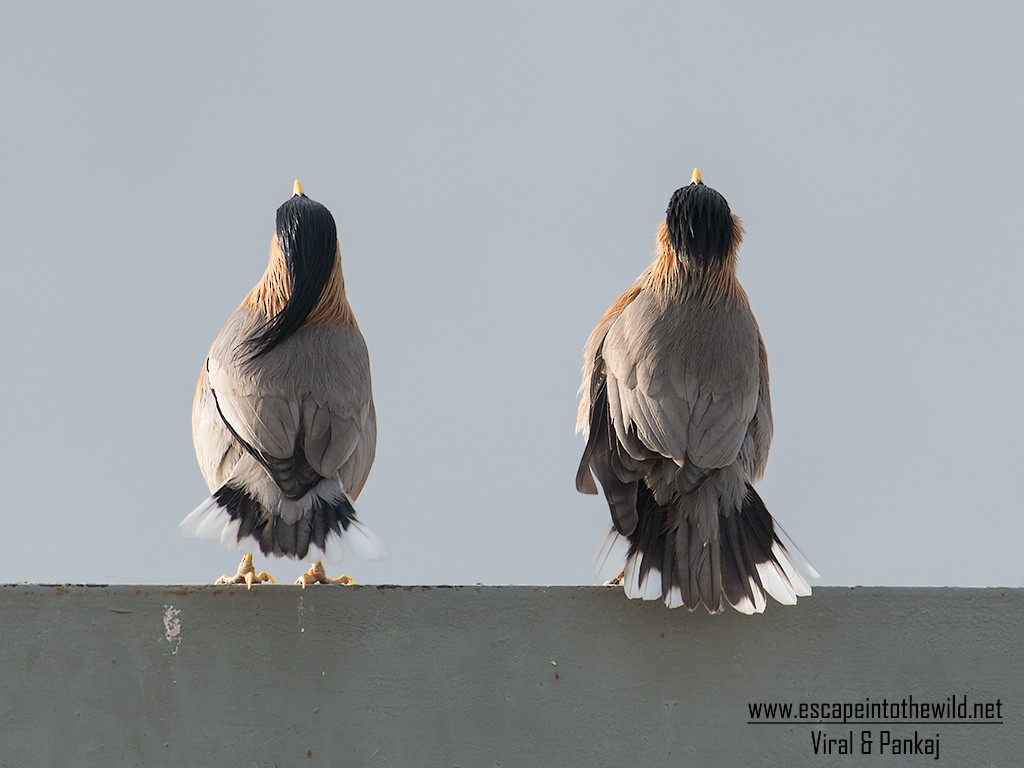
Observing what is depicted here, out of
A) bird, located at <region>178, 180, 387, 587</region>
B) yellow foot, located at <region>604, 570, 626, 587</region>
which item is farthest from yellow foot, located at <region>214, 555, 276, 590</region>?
yellow foot, located at <region>604, 570, 626, 587</region>

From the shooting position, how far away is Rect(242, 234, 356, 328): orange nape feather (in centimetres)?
513

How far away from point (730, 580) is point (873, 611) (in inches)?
16.2

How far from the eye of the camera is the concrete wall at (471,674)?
379 centimetres

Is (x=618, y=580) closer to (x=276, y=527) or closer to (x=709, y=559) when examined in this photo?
(x=709, y=559)

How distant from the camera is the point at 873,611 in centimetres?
400

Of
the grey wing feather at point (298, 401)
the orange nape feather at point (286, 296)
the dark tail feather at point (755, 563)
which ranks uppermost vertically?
the orange nape feather at point (286, 296)

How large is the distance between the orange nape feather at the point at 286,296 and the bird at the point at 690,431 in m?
0.92

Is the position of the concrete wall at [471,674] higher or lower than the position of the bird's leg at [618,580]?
lower

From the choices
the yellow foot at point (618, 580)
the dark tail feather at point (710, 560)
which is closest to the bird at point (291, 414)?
the yellow foot at point (618, 580)

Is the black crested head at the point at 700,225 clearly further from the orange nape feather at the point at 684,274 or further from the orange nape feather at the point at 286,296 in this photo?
the orange nape feather at the point at 286,296

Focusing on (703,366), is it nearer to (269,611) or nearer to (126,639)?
(269,611)

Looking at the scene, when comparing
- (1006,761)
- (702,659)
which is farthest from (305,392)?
(1006,761)

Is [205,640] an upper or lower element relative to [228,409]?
lower

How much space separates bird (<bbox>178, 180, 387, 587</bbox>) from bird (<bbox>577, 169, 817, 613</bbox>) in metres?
0.78
